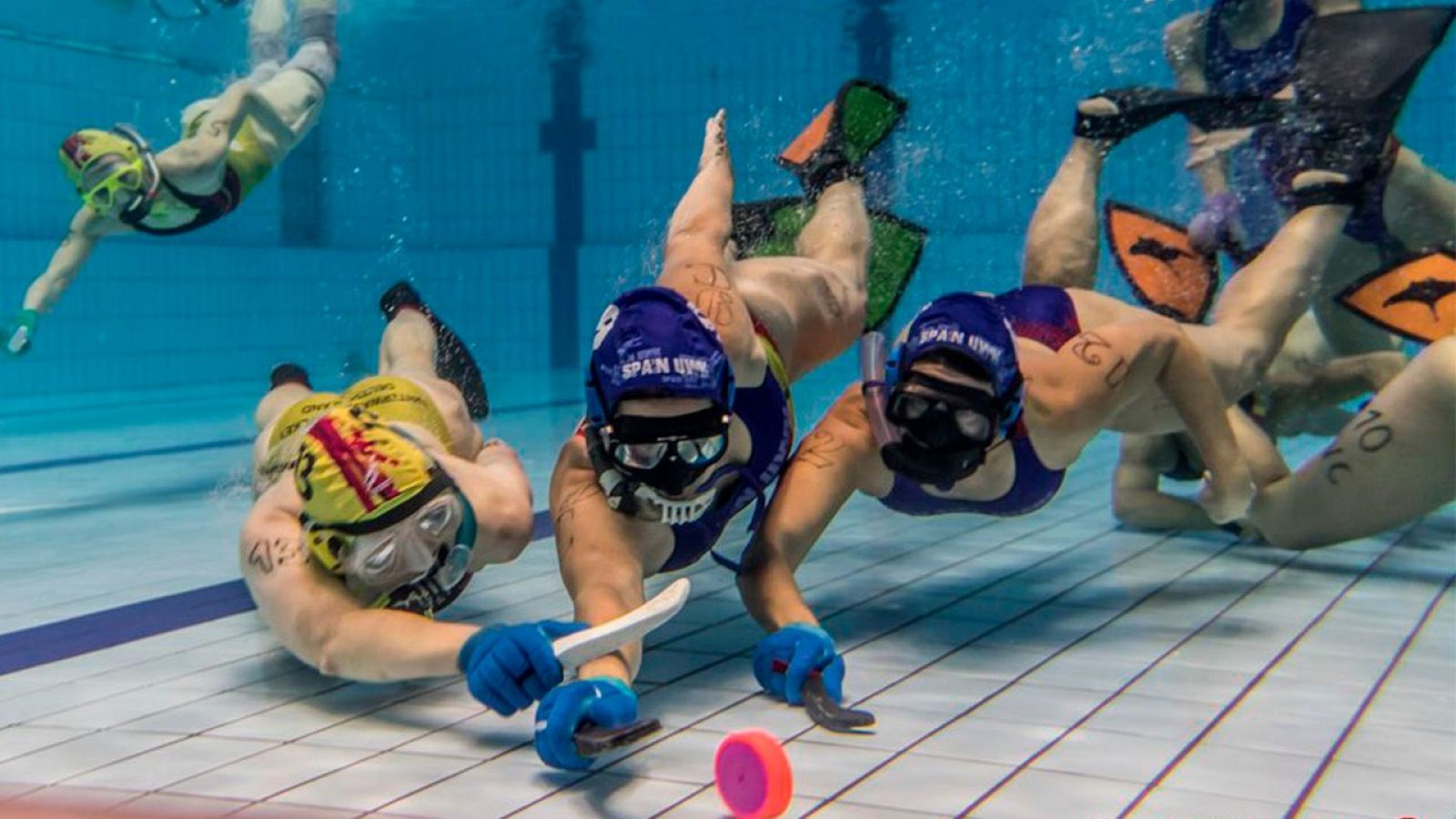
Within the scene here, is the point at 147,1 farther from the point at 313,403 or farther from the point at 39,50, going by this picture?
the point at 313,403

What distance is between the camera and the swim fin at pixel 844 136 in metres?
5.22

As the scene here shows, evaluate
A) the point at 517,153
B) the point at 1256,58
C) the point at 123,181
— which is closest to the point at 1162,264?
the point at 1256,58

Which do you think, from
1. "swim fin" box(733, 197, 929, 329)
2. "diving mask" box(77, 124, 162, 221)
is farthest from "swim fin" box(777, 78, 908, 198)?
"diving mask" box(77, 124, 162, 221)

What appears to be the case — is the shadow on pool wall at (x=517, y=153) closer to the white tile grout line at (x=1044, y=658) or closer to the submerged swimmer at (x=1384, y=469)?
the white tile grout line at (x=1044, y=658)

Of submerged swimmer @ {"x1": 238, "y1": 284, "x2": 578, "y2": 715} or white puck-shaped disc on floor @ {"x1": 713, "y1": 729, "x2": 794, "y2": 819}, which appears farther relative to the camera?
submerged swimmer @ {"x1": 238, "y1": 284, "x2": 578, "y2": 715}

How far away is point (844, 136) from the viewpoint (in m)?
5.30

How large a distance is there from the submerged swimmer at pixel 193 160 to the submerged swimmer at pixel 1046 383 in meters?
4.92

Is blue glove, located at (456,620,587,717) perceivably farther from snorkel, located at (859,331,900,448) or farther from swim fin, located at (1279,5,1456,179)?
swim fin, located at (1279,5,1456,179)

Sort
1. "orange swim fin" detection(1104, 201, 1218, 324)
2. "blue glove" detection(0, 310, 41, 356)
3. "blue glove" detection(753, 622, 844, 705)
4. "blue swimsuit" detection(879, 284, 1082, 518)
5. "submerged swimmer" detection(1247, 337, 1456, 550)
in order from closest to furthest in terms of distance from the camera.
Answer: "blue glove" detection(753, 622, 844, 705) → "blue swimsuit" detection(879, 284, 1082, 518) → "submerged swimmer" detection(1247, 337, 1456, 550) → "orange swim fin" detection(1104, 201, 1218, 324) → "blue glove" detection(0, 310, 41, 356)

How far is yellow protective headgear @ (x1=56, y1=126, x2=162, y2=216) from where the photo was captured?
7250 millimetres

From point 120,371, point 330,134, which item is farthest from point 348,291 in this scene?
point 120,371

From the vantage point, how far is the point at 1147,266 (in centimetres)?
568

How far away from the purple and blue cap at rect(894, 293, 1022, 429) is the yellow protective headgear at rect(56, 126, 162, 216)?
5350mm

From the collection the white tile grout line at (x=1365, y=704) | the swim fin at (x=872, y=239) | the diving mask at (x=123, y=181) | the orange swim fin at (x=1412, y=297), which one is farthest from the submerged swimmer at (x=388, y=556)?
the diving mask at (x=123, y=181)
